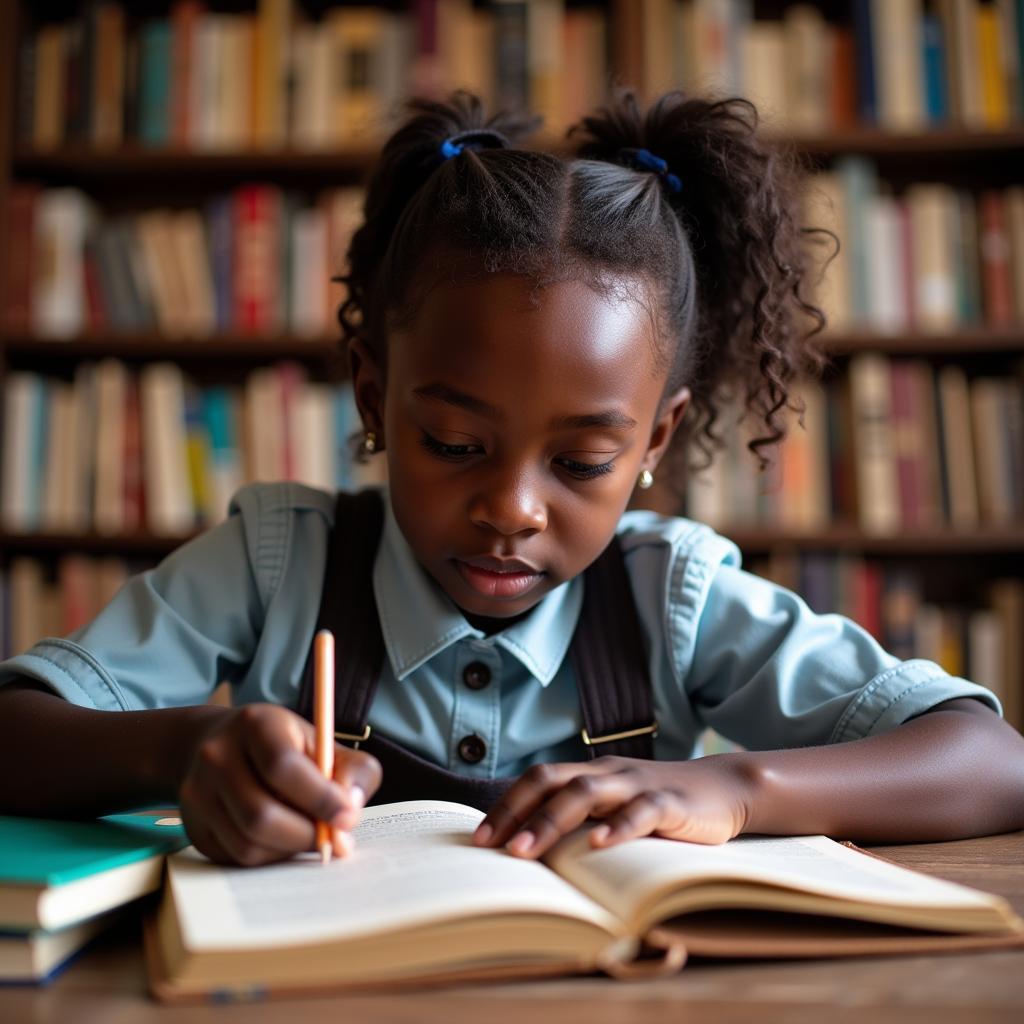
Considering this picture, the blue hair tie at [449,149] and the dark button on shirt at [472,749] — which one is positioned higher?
the blue hair tie at [449,149]

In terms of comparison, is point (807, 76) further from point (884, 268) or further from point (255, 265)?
point (255, 265)

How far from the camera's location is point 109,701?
883mm

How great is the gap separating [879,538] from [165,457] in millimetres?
1323

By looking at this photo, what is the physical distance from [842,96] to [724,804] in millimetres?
1849

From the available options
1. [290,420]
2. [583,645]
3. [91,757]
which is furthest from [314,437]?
[91,757]

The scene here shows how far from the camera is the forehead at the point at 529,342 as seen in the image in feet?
2.76

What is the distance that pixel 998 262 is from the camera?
6.95 feet

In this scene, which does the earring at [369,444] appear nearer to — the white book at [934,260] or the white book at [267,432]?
the white book at [267,432]

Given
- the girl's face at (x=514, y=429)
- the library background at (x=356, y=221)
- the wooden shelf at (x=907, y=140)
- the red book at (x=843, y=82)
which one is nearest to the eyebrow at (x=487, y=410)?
the girl's face at (x=514, y=429)

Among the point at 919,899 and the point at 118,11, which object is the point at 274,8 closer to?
the point at 118,11

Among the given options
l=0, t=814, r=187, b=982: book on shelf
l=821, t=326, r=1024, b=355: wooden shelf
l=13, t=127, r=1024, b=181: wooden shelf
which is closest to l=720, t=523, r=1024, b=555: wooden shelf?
l=821, t=326, r=1024, b=355: wooden shelf

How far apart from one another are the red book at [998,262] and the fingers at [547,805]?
1771 mm

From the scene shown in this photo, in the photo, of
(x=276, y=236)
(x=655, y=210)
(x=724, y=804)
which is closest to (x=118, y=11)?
(x=276, y=236)

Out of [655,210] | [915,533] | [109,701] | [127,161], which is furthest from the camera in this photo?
[127,161]
